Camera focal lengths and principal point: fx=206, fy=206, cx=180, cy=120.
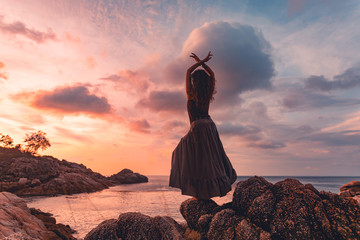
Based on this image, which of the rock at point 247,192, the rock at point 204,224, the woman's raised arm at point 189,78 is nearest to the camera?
the rock at point 247,192

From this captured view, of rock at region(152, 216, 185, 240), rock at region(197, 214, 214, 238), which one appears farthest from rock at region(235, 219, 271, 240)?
rock at region(152, 216, 185, 240)

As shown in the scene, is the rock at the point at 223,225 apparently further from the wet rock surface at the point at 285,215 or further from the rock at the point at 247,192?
the rock at the point at 247,192

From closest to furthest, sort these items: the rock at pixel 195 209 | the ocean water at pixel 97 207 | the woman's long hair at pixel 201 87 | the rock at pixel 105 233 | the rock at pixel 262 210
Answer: the rock at pixel 262 210
the rock at pixel 105 233
the rock at pixel 195 209
the woman's long hair at pixel 201 87
the ocean water at pixel 97 207

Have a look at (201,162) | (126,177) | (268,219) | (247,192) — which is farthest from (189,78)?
(126,177)

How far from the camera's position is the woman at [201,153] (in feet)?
20.9

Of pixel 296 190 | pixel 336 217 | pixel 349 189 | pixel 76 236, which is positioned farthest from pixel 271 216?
pixel 349 189

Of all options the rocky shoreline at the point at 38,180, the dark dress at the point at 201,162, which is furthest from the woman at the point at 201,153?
the rocky shoreline at the point at 38,180

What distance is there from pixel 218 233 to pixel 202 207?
1.36 meters

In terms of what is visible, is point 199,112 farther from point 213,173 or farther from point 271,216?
point 271,216

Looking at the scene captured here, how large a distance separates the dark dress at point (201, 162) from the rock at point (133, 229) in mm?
1457

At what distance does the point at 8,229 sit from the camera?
5156 mm

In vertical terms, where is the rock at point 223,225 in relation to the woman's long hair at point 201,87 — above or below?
below

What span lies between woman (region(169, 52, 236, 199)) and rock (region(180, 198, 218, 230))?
0.40 meters

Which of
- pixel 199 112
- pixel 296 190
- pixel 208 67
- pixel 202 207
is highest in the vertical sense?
pixel 208 67
